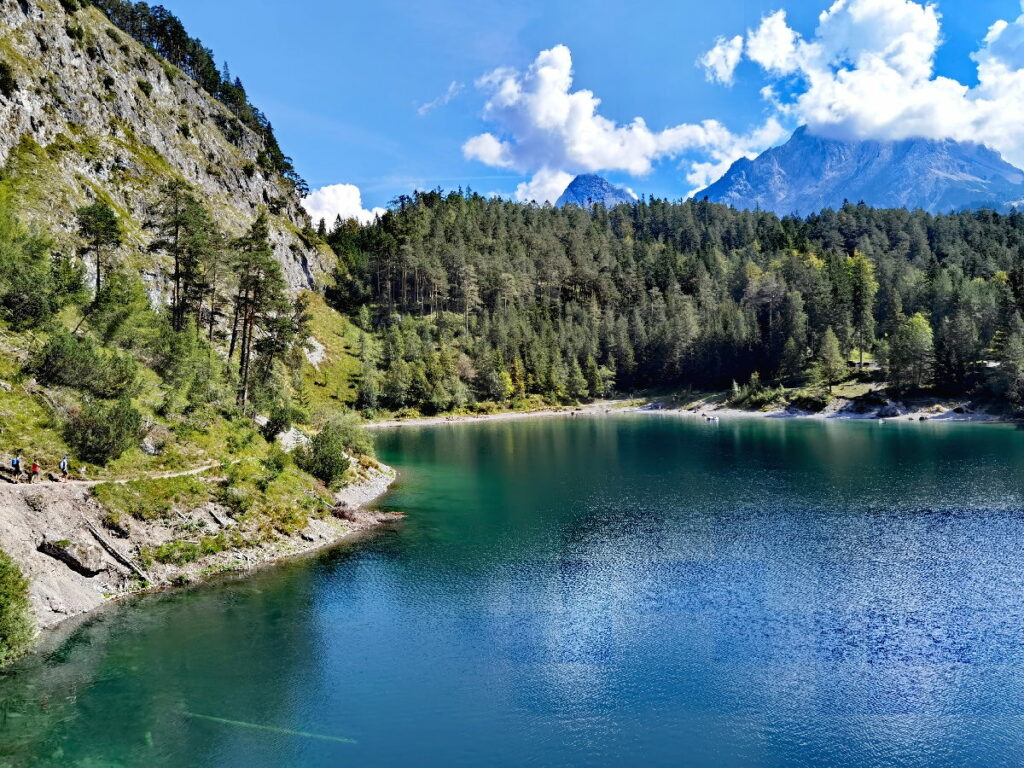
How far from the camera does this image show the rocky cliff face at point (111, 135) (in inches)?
4402

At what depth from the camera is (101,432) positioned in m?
45.6

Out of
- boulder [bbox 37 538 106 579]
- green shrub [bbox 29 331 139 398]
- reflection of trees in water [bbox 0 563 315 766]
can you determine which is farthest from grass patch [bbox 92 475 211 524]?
green shrub [bbox 29 331 139 398]

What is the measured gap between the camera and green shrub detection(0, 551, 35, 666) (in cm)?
2838

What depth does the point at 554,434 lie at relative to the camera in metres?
131

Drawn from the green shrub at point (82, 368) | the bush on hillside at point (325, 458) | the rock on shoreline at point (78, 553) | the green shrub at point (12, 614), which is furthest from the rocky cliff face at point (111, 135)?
the green shrub at point (12, 614)

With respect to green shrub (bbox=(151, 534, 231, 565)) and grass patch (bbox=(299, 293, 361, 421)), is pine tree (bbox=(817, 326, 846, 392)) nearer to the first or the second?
grass patch (bbox=(299, 293, 361, 421))

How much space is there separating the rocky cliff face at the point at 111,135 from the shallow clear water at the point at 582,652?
79.0 m

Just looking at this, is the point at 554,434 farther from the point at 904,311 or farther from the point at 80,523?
the point at 904,311

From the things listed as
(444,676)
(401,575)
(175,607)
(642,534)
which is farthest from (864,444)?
(175,607)

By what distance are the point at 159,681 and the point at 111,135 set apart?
145m

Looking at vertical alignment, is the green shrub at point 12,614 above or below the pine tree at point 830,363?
below

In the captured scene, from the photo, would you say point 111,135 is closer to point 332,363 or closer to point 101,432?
point 332,363

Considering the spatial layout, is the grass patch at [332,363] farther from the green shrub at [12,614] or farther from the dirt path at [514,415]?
the green shrub at [12,614]

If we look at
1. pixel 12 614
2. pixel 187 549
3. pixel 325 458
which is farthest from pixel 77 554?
pixel 325 458
